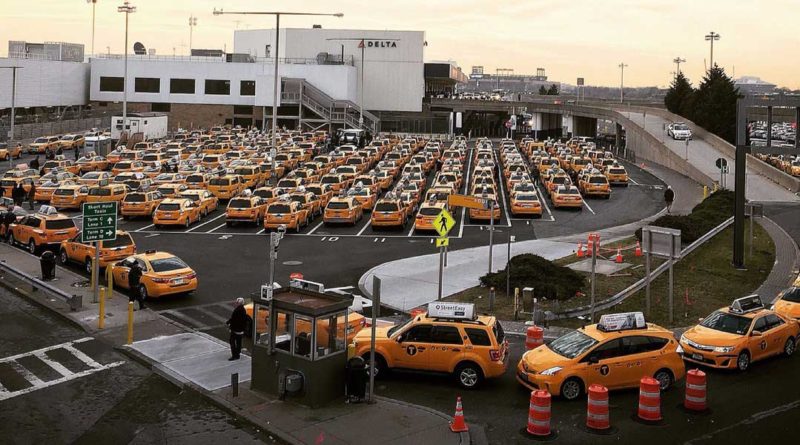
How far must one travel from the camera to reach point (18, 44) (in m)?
100

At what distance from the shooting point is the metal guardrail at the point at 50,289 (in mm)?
21844

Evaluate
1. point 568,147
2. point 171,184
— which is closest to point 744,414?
point 171,184

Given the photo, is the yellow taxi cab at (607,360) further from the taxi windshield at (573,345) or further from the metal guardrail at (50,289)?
the metal guardrail at (50,289)

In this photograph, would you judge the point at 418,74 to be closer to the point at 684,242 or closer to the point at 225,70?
the point at 225,70

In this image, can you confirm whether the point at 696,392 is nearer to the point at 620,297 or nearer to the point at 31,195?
the point at 620,297

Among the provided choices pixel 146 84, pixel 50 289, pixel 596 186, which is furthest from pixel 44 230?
pixel 146 84

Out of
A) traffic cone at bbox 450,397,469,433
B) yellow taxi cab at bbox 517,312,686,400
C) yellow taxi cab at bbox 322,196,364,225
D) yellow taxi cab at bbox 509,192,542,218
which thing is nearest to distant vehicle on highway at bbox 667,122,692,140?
yellow taxi cab at bbox 509,192,542,218

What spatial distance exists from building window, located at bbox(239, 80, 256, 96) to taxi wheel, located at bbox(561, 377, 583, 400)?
289ft

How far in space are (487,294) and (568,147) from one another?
172ft

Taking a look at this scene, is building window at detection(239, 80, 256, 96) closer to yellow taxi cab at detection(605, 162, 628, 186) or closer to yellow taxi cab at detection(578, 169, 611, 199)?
yellow taxi cab at detection(605, 162, 628, 186)

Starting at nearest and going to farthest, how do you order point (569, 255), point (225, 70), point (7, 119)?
point (569, 255) → point (7, 119) → point (225, 70)

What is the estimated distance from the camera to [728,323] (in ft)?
59.1

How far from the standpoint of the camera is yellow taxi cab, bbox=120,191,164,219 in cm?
3944

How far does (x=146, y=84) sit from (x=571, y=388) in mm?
93136
